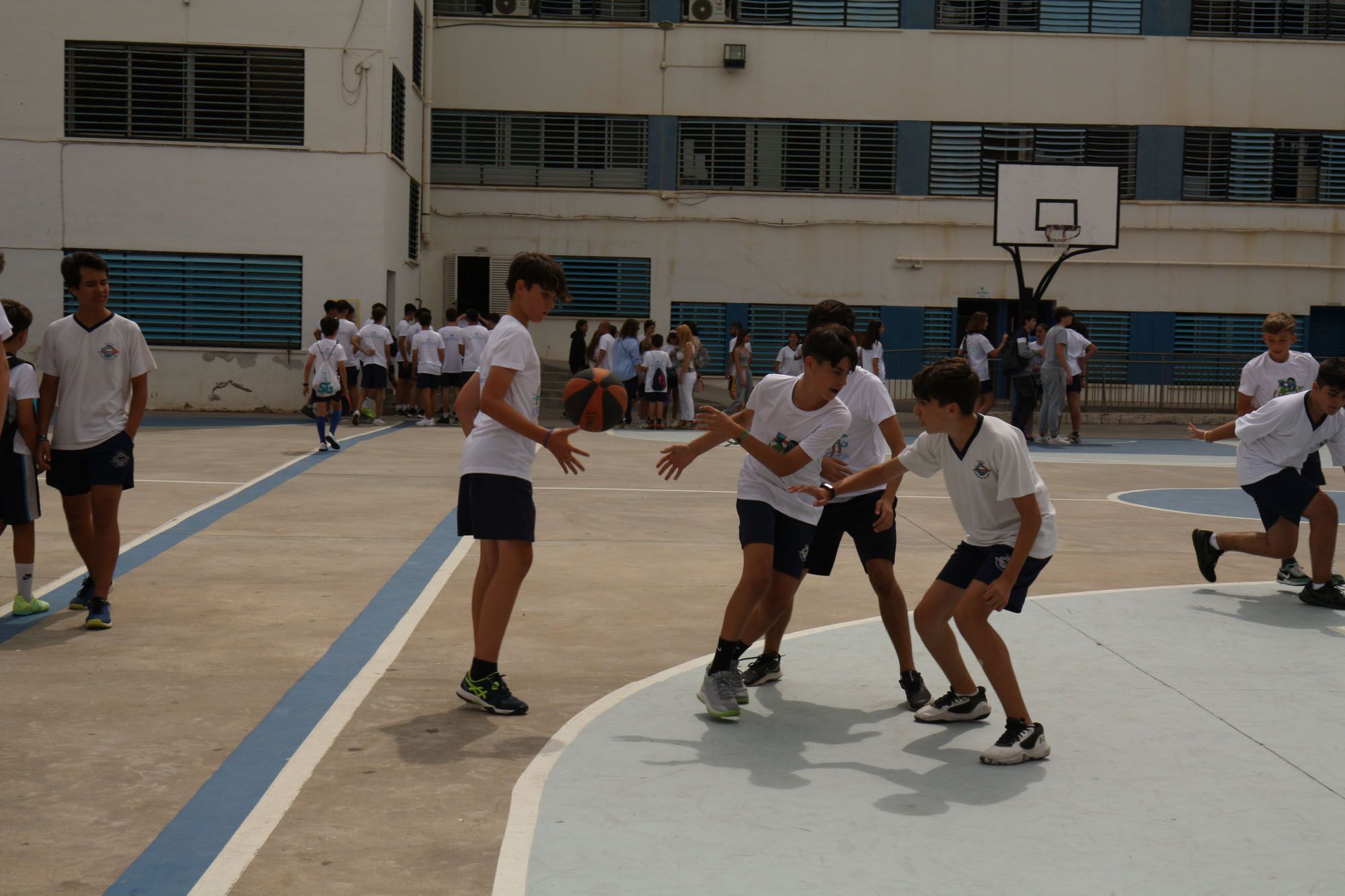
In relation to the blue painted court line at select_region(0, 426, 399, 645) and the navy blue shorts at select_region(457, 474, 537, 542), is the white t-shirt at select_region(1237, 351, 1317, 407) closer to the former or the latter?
the navy blue shorts at select_region(457, 474, 537, 542)

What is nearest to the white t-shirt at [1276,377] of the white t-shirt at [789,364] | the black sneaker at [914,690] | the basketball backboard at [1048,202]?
the black sneaker at [914,690]

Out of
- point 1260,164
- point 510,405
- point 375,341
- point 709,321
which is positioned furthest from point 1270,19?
point 510,405

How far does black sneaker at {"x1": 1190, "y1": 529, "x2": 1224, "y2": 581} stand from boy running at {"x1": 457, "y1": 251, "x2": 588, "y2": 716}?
5.20 m

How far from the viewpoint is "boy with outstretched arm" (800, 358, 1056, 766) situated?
5520mm

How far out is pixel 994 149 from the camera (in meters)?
32.6

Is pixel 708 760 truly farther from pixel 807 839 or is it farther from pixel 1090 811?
pixel 1090 811

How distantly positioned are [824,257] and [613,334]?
8.72 metres

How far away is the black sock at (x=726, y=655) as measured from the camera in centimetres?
617

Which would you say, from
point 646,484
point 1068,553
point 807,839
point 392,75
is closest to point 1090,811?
point 807,839

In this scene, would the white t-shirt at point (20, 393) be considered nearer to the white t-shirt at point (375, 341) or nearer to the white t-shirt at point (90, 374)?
the white t-shirt at point (90, 374)

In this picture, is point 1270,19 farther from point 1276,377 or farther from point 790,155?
point 1276,377

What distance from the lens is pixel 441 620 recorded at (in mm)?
8047

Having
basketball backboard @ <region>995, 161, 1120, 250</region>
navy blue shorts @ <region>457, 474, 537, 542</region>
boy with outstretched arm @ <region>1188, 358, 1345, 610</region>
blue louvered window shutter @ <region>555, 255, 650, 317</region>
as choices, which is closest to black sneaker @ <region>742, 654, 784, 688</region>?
navy blue shorts @ <region>457, 474, 537, 542</region>

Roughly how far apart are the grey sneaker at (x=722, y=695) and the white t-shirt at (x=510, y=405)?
1.22 m
